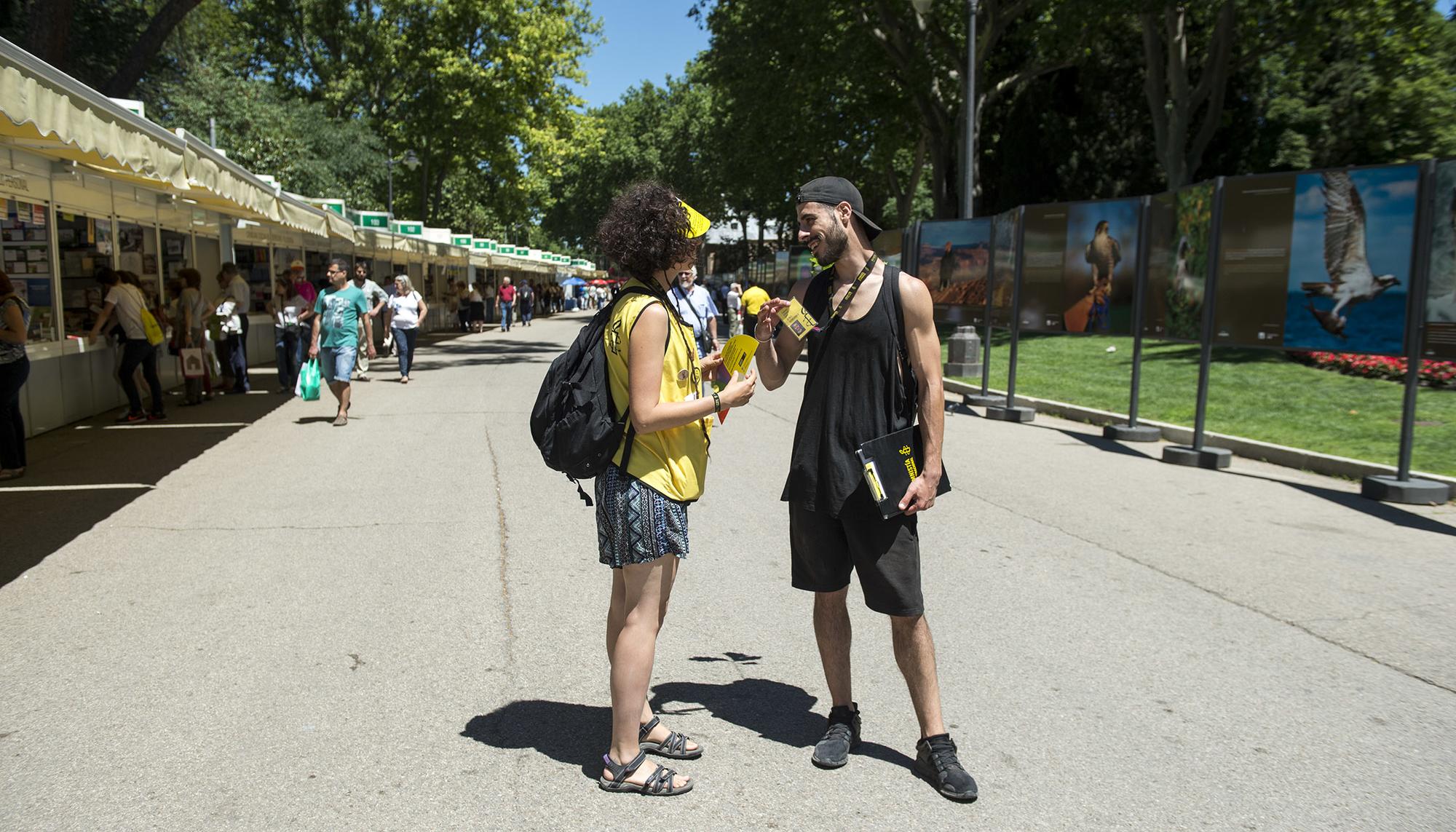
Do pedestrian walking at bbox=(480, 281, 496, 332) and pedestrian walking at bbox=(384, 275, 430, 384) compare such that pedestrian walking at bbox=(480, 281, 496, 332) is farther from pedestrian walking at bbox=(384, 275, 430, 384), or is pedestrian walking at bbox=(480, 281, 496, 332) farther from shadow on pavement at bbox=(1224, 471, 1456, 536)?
shadow on pavement at bbox=(1224, 471, 1456, 536)

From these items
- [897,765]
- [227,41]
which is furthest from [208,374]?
[227,41]

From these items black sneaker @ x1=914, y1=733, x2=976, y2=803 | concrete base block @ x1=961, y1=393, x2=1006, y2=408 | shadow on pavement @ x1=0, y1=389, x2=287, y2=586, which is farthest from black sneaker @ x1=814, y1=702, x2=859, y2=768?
concrete base block @ x1=961, y1=393, x2=1006, y2=408

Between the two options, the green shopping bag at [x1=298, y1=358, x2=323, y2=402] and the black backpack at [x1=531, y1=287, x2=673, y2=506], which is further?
the green shopping bag at [x1=298, y1=358, x2=323, y2=402]

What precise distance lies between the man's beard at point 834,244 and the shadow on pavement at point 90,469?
458 cm

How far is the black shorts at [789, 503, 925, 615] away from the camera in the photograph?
3188 mm

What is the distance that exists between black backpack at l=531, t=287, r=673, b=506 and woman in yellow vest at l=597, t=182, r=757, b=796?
1.2 inches

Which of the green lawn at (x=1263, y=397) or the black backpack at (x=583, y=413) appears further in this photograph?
the green lawn at (x=1263, y=397)

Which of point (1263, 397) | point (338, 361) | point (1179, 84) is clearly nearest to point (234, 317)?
point (338, 361)

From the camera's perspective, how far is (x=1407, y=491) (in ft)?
24.7

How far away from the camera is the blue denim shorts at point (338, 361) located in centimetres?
1123

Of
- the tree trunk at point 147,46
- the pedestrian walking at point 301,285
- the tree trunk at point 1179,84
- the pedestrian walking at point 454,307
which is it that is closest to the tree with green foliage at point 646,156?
the pedestrian walking at point 454,307

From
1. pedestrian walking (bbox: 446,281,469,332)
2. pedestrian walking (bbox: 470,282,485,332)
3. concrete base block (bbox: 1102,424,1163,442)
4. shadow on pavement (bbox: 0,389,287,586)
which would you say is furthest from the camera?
pedestrian walking (bbox: 446,281,469,332)

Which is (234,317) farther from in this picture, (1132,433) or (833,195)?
(833,195)

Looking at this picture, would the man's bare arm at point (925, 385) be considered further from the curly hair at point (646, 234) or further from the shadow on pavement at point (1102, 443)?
the shadow on pavement at point (1102, 443)
